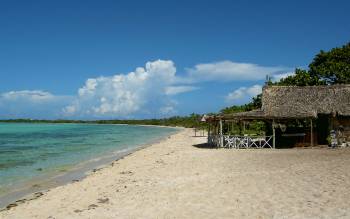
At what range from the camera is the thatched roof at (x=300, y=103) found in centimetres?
2236

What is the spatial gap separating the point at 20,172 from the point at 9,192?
4.94 metres

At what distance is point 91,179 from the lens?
1462 cm

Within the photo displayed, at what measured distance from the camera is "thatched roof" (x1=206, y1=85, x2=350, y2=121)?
22.4m

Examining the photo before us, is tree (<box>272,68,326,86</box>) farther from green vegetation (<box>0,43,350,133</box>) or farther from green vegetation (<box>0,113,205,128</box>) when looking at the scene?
green vegetation (<box>0,113,205,128</box>)

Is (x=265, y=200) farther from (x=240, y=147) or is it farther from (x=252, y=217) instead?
(x=240, y=147)

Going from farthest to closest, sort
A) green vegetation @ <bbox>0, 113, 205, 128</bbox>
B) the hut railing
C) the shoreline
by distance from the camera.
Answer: green vegetation @ <bbox>0, 113, 205, 128</bbox> < the hut railing < the shoreline


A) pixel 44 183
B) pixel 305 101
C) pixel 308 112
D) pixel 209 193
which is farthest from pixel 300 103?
pixel 44 183

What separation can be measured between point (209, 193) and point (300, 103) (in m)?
14.2

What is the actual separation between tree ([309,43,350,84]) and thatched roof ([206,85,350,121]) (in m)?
12.6

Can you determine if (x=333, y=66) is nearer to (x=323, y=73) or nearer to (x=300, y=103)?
(x=323, y=73)

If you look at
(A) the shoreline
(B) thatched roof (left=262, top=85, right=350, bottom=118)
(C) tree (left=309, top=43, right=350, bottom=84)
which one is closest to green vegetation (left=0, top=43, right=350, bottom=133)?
(C) tree (left=309, top=43, right=350, bottom=84)

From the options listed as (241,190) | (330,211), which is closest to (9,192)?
(241,190)

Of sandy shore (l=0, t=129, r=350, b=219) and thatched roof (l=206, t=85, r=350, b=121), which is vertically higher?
thatched roof (l=206, t=85, r=350, b=121)

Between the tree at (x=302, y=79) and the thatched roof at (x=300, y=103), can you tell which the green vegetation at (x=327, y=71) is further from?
the thatched roof at (x=300, y=103)
